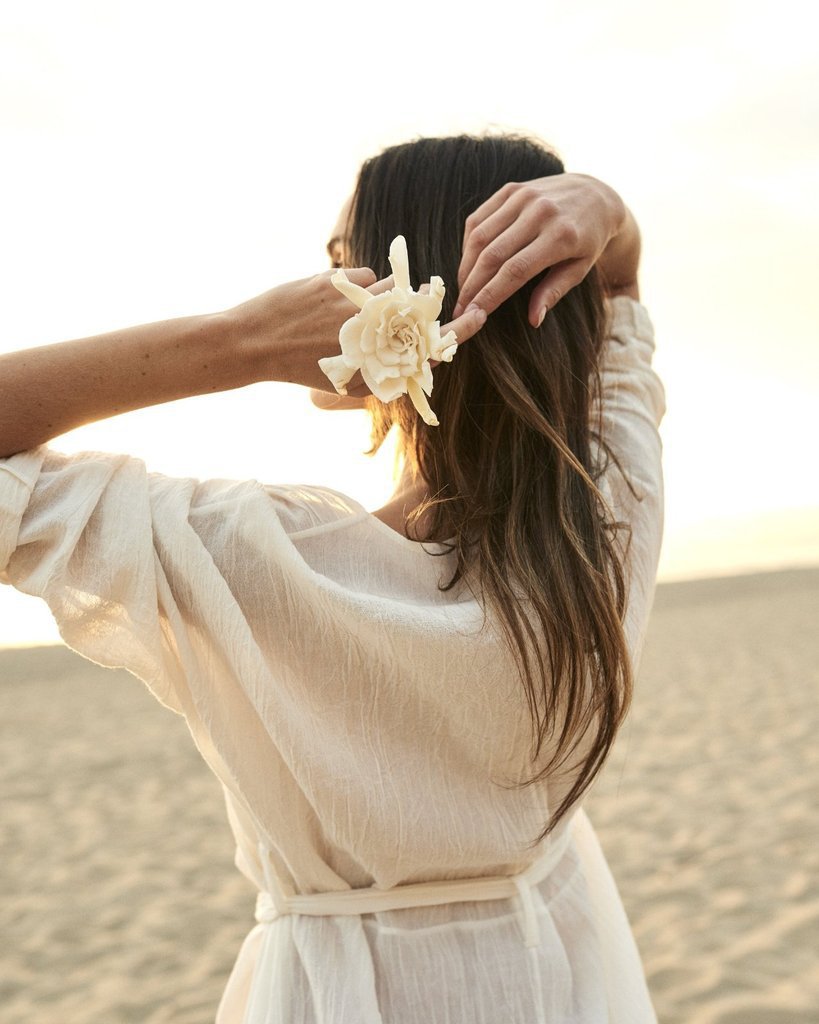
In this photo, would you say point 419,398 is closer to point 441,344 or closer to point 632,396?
point 441,344

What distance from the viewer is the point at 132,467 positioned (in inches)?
39.8

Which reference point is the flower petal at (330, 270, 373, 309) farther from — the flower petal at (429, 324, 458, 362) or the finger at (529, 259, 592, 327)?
the finger at (529, 259, 592, 327)

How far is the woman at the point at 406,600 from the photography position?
989 mm

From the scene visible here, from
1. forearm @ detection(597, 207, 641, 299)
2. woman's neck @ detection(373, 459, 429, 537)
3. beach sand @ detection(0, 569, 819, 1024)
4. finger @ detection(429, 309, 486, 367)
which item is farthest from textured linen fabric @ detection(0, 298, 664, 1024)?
beach sand @ detection(0, 569, 819, 1024)

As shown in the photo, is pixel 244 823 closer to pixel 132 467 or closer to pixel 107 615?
pixel 107 615

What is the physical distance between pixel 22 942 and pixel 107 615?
4.04 metres

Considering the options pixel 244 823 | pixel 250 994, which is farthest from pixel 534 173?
pixel 250 994

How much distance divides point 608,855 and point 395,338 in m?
4.37

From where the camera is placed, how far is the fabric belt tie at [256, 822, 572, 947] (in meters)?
1.12

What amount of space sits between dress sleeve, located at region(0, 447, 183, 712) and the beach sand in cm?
288

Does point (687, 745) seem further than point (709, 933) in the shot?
Yes

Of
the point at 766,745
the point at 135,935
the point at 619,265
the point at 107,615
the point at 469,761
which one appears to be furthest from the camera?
the point at 766,745

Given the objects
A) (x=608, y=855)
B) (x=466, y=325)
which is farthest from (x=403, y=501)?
(x=608, y=855)

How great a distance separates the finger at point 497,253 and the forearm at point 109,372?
0.25 metres
